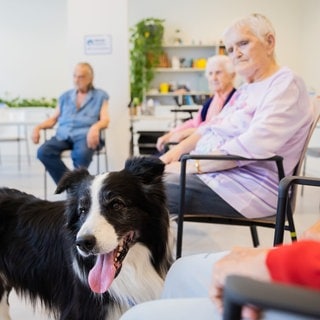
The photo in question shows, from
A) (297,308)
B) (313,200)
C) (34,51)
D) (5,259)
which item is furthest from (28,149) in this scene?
(297,308)

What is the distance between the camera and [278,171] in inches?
60.0

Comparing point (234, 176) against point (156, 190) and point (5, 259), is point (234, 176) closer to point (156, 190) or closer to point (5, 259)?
point (156, 190)

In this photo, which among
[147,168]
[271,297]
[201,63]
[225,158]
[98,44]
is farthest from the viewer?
[201,63]

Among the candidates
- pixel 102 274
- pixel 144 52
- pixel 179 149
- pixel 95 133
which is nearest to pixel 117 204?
pixel 102 274

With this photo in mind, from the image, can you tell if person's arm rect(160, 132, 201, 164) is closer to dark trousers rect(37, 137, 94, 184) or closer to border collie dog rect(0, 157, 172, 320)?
border collie dog rect(0, 157, 172, 320)

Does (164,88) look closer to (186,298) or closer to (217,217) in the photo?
(217,217)

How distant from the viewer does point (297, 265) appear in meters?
0.52

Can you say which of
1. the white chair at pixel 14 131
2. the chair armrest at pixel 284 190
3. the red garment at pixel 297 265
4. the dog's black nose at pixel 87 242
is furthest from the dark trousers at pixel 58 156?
the red garment at pixel 297 265

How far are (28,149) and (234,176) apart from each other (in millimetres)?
4950

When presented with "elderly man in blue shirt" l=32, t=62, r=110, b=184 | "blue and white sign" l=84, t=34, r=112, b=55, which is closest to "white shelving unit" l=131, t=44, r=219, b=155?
"blue and white sign" l=84, t=34, r=112, b=55

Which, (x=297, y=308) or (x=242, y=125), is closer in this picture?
(x=297, y=308)

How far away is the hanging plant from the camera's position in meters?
6.74

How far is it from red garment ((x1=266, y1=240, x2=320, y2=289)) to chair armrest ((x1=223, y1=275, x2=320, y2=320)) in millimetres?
125

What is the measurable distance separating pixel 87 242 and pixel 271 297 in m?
0.77
